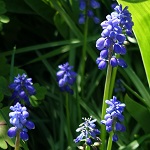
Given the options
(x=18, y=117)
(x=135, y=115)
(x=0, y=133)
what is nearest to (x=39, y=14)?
(x=135, y=115)

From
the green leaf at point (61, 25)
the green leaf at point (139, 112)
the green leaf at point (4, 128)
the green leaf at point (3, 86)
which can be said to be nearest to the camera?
the green leaf at point (4, 128)

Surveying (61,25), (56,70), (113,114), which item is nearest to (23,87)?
(113,114)

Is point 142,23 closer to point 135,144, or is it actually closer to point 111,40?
point 111,40

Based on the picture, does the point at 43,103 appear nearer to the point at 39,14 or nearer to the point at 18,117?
the point at 39,14

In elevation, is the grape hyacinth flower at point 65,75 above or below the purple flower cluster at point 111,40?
above

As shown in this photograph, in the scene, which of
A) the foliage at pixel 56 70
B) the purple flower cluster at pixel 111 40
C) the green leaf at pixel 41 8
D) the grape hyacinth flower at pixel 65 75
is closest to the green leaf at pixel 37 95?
the foliage at pixel 56 70

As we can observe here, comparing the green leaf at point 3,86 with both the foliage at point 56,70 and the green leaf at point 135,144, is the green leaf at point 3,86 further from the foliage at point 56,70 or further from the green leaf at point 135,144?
the green leaf at point 135,144

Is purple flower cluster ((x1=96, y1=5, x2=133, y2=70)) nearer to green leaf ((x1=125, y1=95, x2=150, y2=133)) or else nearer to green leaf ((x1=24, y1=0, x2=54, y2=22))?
green leaf ((x1=125, y1=95, x2=150, y2=133))
